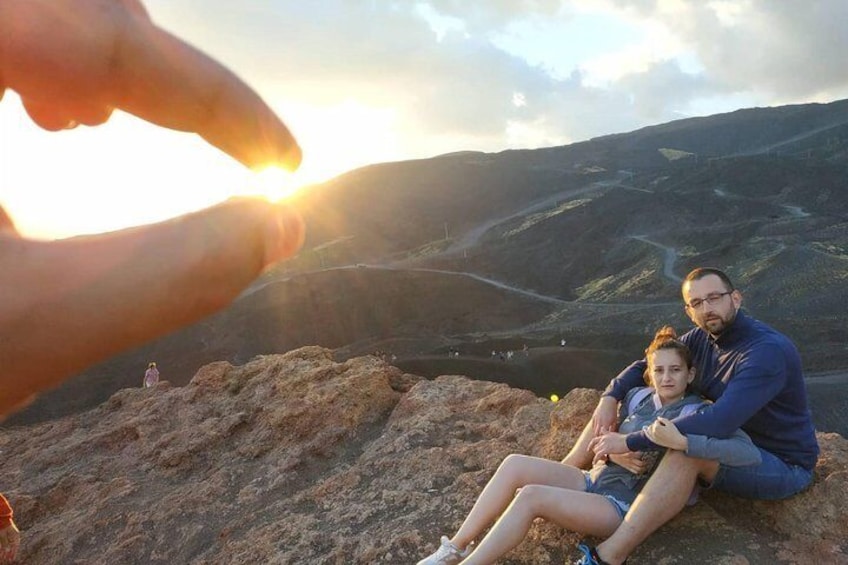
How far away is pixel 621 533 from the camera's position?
3.15 meters

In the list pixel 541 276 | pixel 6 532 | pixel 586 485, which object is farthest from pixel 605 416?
pixel 541 276

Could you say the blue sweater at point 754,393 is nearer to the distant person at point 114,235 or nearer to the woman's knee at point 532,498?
the woman's knee at point 532,498

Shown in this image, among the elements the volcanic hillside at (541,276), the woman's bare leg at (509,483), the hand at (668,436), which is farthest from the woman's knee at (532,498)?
the volcanic hillside at (541,276)

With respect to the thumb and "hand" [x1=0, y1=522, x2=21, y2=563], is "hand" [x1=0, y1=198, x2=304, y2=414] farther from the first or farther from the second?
"hand" [x1=0, y1=522, x2=21, y2=563]

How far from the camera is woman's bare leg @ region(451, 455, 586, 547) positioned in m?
3.49

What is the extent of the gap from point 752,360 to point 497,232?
180 feet

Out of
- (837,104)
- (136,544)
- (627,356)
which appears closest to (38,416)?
(627,356)

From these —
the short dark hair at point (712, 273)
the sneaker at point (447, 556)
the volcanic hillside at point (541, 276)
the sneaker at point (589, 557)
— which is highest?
the short dark hair at point (712, 273)

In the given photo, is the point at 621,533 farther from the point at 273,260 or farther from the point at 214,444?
the point at 214,444

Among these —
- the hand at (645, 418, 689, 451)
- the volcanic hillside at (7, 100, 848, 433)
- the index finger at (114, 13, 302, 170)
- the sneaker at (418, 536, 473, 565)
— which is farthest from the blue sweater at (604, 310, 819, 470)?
the volcanic hillside at (7, 100, 848, 433)

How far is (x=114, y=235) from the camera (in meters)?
0.67

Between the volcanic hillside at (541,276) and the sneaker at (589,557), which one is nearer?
the sneaker at (589,557)

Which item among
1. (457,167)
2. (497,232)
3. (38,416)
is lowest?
(38,416)

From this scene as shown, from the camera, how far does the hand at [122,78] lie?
2.13ft
